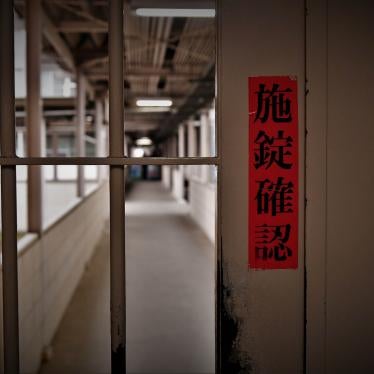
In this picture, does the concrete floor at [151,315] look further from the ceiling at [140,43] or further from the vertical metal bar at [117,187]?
the ceiling at [140,43]

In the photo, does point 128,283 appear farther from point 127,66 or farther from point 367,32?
point 367,32

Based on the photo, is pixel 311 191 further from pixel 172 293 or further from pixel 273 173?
pixel 172 293

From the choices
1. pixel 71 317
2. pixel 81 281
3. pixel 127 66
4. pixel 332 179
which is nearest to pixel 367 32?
pixel 332 179

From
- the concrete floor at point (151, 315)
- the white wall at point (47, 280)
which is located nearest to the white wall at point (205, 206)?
the concrete floor at point (151, 315)

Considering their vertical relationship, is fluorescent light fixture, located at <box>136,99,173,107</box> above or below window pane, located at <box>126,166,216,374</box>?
above

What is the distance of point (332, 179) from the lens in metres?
1.61

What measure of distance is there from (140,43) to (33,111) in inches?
93.9

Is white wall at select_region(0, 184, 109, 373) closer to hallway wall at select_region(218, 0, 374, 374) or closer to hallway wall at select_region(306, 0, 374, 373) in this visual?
hallway wall at select_region(218, 0, 374, 374)

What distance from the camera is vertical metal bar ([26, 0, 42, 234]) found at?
3.84 meters

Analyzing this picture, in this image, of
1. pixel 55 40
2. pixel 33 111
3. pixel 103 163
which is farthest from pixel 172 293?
pixel 103 163

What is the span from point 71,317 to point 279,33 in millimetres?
4272

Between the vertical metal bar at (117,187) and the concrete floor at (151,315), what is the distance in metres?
2.22

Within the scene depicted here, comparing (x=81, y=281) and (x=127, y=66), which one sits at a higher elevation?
(x=127, y=66)

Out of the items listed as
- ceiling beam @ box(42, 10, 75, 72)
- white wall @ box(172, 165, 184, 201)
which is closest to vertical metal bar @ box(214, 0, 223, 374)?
ceiling beam @ box(42, 10, 75, 72)
